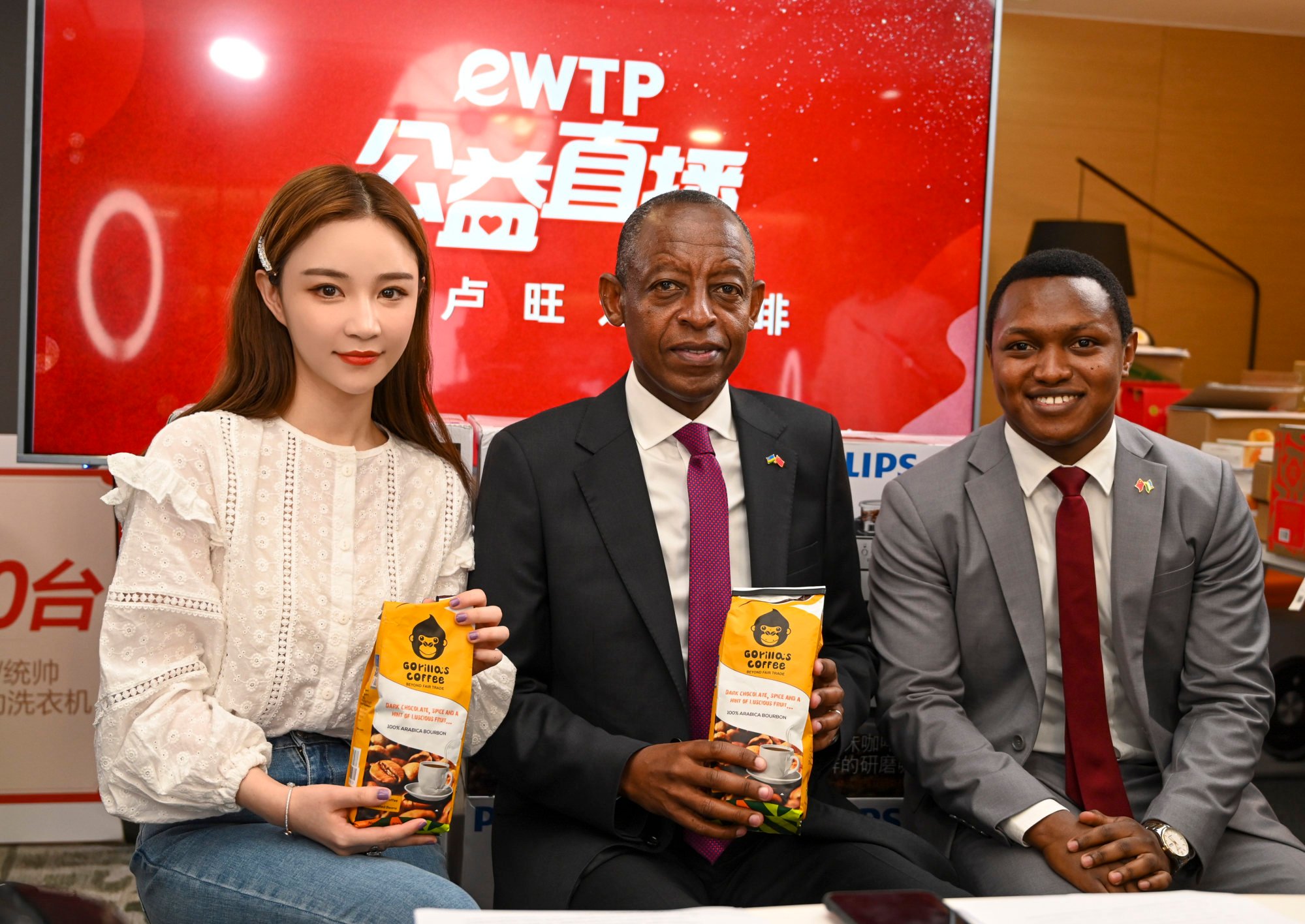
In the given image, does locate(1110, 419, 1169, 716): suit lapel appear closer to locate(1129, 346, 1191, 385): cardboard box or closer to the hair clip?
the hair clip

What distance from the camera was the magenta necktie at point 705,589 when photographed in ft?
6.06

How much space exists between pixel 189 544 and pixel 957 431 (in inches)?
97.1

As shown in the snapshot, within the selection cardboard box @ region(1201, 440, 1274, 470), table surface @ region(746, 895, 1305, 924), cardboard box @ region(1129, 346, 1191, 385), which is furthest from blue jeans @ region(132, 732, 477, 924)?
cardboard box @ region(1129, 346, 1191, 385)

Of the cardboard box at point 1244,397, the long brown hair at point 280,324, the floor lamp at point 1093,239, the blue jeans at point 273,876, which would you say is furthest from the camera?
the floor lamp at point 1093,239

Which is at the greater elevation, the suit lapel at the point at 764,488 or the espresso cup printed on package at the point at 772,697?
the suit lapel at the point at 764,488

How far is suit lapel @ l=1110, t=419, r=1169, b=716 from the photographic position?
6.41 ft

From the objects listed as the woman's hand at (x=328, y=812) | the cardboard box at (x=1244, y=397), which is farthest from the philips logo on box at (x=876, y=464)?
the cardboard box at (x=1244, y=397)

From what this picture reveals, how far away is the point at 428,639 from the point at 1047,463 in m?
1.21

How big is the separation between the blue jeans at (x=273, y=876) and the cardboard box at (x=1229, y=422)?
3.35 metres

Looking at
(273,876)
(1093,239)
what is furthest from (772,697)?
(1093,239)

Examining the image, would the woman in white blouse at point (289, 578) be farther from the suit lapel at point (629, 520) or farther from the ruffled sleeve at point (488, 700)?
the suit lapel at point (629, 520)

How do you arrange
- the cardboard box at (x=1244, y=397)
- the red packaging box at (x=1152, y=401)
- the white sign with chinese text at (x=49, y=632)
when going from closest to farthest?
the white sign with chinese text at (x=49, y=632) → the cardboard box at (x=1244, y=397) → the red packaging box at (x=1152, y=401)

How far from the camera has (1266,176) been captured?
707 cm

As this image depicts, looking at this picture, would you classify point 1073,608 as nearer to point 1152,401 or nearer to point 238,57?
point 238,57
